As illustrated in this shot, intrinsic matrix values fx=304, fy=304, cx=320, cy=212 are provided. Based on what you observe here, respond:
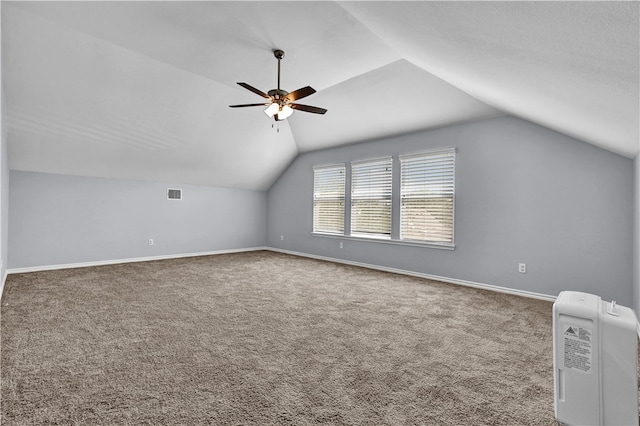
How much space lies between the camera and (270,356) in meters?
2.31

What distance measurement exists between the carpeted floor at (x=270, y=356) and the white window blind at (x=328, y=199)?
8.67 feet

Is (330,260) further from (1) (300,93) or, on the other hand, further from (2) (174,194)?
(1) (300,93)

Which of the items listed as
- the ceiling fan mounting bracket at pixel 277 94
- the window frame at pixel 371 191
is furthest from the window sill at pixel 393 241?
the ceiling fan mounting bracket at pixel 277 94

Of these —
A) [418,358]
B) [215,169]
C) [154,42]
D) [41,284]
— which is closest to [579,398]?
[418,358]

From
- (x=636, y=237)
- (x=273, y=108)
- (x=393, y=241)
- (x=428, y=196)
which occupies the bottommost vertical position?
(x=393, y=241)

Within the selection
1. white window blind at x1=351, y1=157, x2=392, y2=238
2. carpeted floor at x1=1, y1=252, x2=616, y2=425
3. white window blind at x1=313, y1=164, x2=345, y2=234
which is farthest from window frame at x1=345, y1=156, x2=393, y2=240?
carpeted floor at x1=1, y1=252, x2=616, y2=425

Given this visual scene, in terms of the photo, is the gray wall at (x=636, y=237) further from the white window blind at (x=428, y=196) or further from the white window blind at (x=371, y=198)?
the white window blind at (x=371, y=198)

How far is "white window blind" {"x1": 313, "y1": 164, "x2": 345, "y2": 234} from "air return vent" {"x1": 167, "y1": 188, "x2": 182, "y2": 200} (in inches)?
124

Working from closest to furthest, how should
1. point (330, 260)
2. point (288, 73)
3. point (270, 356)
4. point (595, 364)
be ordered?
point (595, 364)
point (270, 356)
point (288, 73)
point (330, 260)

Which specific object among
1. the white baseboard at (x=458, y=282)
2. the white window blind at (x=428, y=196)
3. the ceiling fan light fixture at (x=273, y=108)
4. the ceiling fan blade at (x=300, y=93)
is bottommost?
the white baseboard at (x=458, y=282)

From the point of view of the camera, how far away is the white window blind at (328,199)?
22.1 ft

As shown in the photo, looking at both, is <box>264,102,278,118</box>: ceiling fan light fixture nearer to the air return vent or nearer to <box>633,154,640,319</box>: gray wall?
<box>633,154,640,319</box>: gray wall

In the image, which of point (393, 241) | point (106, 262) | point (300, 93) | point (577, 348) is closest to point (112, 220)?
point (106, 262)

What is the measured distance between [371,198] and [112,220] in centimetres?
522
